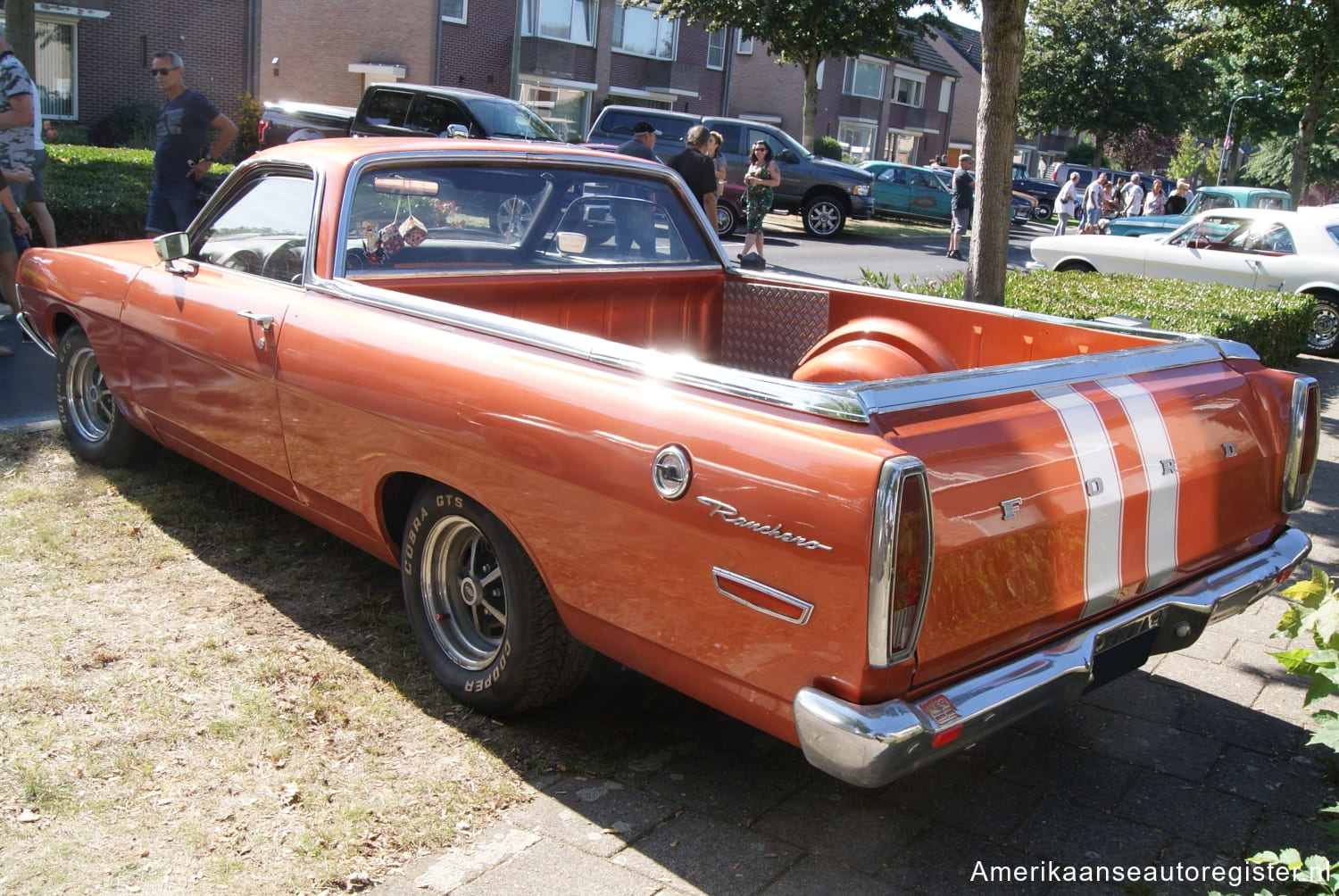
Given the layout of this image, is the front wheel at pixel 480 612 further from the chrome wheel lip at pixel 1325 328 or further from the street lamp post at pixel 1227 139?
the street lamp post at pixel 1227 139

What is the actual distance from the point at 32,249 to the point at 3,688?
9.18ft

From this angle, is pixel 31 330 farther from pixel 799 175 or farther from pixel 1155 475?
pixel 799 175

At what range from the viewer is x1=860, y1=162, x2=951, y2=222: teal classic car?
28.0 meters

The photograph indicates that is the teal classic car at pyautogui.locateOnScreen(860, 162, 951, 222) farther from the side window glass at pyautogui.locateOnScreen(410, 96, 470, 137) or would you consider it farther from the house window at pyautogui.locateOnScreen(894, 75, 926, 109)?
the house window at pyautogui.locateOnScreen(894, 75, 926, 109)

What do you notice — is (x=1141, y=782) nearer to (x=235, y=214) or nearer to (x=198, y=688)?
(x=198, y=688)

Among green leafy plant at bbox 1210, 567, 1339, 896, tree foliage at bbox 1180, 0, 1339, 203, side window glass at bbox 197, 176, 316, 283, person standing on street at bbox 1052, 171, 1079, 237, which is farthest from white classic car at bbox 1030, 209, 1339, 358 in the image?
person standing on street at bbox 1052, 171, 1079, 237

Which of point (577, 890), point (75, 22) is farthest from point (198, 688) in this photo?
point (75, 22)

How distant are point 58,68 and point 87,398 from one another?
22.9m

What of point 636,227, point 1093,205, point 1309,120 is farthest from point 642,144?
point 1309,120

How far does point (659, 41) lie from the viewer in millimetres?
37062

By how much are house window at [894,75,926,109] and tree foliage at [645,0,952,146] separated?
76.9 ft

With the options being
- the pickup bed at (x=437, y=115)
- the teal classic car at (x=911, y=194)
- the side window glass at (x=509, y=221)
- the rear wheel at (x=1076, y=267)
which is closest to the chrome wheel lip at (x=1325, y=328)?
the rear wheel at (x=1076, y=267)

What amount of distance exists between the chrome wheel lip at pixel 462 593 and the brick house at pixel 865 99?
3865 centimetres

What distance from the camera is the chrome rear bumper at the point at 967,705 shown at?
2365 mm
